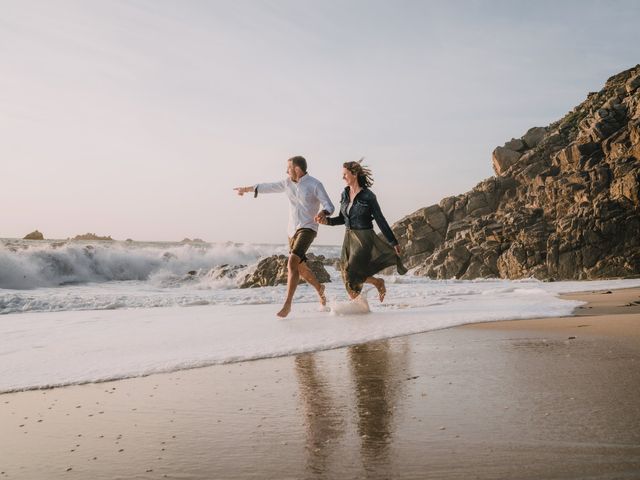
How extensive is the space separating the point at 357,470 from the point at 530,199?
26409 mm

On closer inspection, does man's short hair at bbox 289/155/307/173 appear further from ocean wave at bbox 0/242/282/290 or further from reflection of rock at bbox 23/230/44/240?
reflection of rock at bbox 23/230/44/240

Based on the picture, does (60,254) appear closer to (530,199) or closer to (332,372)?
(530,199)

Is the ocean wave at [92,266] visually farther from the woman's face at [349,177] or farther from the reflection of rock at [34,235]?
the reflection of rock at [34,235]

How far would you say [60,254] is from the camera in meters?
28.0

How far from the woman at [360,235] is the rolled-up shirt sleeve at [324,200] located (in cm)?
13

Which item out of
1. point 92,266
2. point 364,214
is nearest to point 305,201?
point 364,214

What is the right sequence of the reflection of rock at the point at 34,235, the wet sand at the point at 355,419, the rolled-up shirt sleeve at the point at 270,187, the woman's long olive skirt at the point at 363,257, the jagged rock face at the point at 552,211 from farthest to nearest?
A: 1. the reflection of rock at the point at 34,235
2. the jagged rock face at the point at 552,211
3. the rolled-up shirt sleeve at the point at 270,187
4. the woman's long olive skirt at the point at 363,257
5. the wet sand at the point at 355,419

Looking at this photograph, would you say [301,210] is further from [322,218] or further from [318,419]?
[318,419]

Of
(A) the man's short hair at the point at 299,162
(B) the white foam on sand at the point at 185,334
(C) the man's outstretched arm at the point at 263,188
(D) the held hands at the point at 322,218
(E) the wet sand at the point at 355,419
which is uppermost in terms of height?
(A) the man's short hair at the point at 299,162

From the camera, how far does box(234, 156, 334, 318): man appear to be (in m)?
8.57

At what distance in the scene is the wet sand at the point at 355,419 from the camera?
2205 mm

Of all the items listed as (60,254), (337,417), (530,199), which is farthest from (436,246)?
(337,417)

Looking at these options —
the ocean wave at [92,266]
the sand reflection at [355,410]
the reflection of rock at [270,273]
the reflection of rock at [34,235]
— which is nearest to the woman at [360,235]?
the sand reflection at [355,410]

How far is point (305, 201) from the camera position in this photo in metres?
8.69
